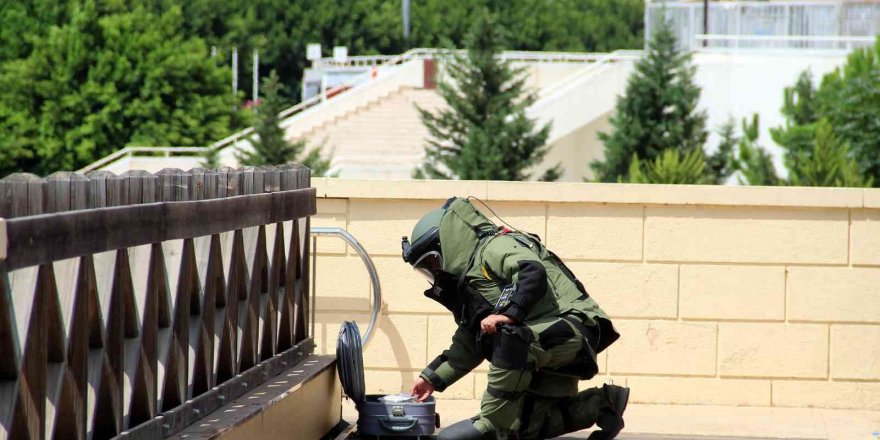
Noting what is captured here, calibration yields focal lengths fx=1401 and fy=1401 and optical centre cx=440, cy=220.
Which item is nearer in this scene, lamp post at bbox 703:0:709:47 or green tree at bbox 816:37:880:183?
green tree at bbox 816:37:880:183

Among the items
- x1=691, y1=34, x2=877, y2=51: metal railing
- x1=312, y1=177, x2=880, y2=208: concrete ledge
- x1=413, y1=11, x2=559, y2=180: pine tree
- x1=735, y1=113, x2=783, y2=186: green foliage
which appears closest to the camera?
x1=312, y1=177, x2=880, y2=208: concrete ledge

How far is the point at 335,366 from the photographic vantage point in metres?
7.58

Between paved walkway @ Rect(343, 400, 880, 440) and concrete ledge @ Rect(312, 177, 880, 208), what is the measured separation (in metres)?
1.31

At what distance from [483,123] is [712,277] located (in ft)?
76.4

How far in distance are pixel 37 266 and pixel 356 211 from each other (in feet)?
17.6

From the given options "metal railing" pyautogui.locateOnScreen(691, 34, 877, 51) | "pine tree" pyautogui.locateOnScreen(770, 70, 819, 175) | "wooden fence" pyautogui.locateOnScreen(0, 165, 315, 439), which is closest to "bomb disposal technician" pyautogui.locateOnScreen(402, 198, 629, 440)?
"wooden fence" pyautogui.locateOnScreen(0, 165, 315, 439)

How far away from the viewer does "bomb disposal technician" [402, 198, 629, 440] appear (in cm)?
634

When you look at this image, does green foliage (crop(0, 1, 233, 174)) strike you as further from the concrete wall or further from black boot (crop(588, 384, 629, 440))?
black boot (crop(588, 384, 629, 440))

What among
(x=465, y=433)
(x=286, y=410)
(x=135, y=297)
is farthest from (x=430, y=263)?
(x=135, y=297)

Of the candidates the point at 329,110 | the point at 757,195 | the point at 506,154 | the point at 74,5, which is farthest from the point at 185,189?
the point at 74,5

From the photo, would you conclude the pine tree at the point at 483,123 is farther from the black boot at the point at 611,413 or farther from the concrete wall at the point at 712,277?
the black boot at the point at 611,413

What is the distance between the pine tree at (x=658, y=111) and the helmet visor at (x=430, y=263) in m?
25.6

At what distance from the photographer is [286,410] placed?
20.5 ft

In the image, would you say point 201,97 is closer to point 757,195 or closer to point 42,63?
point 42,63
